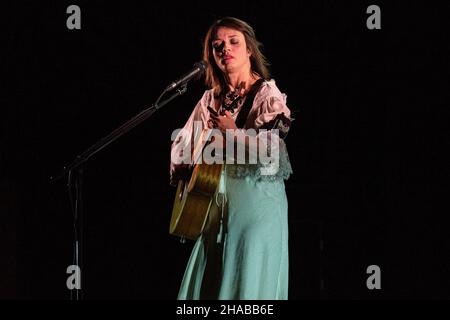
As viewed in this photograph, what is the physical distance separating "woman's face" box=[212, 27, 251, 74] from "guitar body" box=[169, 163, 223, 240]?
487mm

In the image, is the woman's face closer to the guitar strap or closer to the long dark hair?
the long dark hair

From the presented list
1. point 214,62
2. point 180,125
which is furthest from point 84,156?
point 180,125

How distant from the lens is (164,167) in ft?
13.3

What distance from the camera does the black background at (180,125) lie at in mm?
3703

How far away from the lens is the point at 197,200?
3.09 metres

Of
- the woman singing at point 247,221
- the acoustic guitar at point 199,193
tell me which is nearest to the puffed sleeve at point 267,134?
the woman singing at point 247,221

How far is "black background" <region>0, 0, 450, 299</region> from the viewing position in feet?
12.1

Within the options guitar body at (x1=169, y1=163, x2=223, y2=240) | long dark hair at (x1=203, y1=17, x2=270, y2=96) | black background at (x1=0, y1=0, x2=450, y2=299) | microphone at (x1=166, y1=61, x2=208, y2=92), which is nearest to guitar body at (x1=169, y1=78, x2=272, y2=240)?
guitar body at (x1=169, y1=163, x2=223, y2=240)

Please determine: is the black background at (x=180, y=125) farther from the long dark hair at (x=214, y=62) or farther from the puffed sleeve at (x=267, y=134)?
the puffed sleeve at (x=267, y=134)

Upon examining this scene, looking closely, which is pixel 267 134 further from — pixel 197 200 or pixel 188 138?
pixel 188 138

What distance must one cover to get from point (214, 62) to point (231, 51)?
0.13 metres

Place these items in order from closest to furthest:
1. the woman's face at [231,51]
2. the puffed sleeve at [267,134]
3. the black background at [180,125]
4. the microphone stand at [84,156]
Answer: the puffed sleeve at [267,134], the microphone stand at [84,156], the woman's face at [231,51], the black background at [180,125]

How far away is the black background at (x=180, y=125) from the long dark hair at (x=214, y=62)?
51cm

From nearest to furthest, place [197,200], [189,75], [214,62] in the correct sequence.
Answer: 1. [189,75]
2. [197,200]
3. [214,62]
